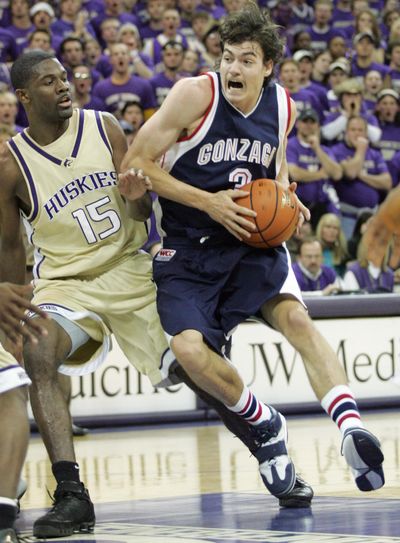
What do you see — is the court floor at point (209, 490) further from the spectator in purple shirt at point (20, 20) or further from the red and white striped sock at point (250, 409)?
the spectator in purple shirt at point (20, 20)

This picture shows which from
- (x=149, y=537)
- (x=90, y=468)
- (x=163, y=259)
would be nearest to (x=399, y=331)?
(x=90, y=468)

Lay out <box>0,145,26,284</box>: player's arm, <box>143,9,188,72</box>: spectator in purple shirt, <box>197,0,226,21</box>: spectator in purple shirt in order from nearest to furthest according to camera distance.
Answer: <box>0,145,26,284</box>: player's arm → <box>143,9,188,72</box>: spectator in purple shirt → <box>197,0,226,21</box>: spectator in purple shirt

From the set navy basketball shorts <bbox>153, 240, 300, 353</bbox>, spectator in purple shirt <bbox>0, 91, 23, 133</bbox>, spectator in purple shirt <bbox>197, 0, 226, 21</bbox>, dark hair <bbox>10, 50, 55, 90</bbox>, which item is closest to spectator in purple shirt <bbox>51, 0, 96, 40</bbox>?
spectator in purple shirt <bbox>197, 0, 226, 21</bbox>

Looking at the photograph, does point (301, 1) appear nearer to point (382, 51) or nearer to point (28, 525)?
point (382, 51)

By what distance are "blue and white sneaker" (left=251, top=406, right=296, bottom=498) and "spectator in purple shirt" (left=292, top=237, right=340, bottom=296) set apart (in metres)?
5.35

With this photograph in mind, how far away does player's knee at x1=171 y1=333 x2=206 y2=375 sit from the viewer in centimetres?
555

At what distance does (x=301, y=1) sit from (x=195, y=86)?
1196 centimetres

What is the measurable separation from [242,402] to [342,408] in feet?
1.78

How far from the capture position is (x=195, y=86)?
5.83 meters

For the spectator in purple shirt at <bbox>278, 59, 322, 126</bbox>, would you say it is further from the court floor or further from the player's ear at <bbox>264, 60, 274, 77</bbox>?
the player's ear at <bbox>264, 60, 274, 77</bbox>

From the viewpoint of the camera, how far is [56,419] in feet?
18.0

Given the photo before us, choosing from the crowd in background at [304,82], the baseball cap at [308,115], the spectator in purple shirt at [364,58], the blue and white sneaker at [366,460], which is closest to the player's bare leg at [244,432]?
the blue and white sneaker at [366,460]

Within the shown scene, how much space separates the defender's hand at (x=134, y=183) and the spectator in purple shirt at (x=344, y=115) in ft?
28.2

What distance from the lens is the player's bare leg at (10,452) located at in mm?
4441
